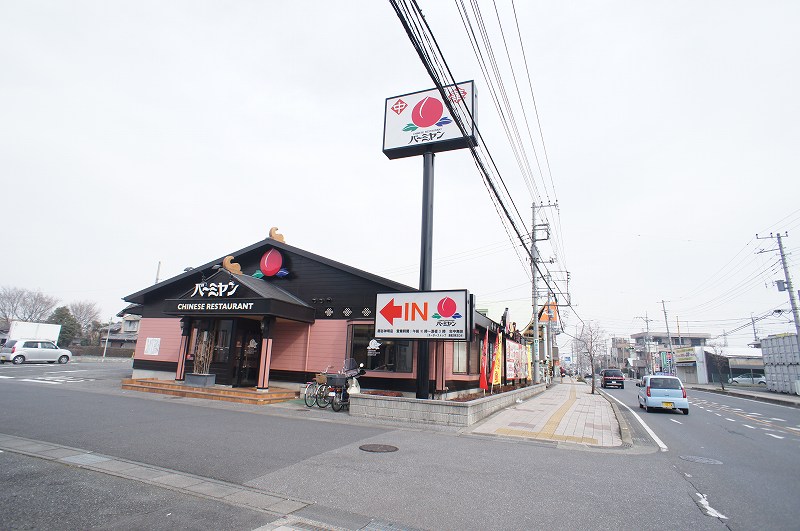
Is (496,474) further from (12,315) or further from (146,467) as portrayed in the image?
(12,315)

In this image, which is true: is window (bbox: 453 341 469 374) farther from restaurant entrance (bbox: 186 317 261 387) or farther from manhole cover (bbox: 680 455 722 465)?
manhole cover (bbox: 680 455 722 465)

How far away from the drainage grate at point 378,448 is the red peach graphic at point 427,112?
10.7 meters

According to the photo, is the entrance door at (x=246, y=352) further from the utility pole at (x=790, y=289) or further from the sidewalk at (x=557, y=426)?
the utility pole at (x=790, y=289)

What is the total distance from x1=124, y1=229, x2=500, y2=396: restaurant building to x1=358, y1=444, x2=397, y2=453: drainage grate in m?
6.49

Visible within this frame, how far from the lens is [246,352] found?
17016 mm

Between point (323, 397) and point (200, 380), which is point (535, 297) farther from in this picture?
point (200, 380)

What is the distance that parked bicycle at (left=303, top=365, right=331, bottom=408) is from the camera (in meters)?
13.7

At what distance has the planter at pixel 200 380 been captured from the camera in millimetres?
15749

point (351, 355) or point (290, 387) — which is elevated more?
point (351, 355)

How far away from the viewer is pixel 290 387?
16469mm

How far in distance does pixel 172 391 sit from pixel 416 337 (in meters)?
10.1

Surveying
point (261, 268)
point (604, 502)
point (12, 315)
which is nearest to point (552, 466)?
point (604, 502)

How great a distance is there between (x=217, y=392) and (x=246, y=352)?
101 inches

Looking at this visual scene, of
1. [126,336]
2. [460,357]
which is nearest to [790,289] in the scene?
[460,357]
